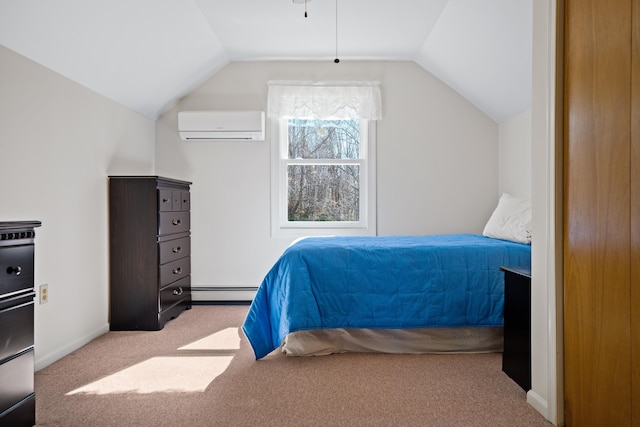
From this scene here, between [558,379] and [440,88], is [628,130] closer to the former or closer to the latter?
[558,379]

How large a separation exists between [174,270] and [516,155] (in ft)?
10.6

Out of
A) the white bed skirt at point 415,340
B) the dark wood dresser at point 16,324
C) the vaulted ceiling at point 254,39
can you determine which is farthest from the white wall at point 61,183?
the white bed skirt at point 415,340

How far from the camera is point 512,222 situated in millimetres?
3064

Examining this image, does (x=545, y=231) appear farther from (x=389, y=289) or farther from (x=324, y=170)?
(x=324, y=170)

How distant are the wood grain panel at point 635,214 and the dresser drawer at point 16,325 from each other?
224 cm

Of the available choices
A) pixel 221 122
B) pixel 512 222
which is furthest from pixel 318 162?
pixel 512 222

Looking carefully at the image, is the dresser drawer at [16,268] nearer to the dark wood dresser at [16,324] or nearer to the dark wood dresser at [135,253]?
the dark wood dresser at [16,324]

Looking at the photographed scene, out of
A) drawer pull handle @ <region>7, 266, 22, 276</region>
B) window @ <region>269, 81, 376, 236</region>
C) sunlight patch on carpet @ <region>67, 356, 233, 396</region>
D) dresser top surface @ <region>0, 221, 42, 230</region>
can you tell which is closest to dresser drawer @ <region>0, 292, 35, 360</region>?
drawer pull handle @ <region>7, 266, 22, 276</region>

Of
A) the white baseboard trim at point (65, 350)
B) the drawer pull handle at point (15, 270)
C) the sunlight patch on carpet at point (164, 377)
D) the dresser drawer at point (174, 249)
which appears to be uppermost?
the drawer pull handle at point (15, 270)

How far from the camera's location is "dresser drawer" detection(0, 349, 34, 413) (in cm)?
161

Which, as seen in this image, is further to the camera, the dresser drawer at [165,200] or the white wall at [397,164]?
the white wall at [397,164]

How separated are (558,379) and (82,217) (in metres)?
2.96

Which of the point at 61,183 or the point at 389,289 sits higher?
the point at 61,183

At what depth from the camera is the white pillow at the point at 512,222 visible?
2875 millimetres
